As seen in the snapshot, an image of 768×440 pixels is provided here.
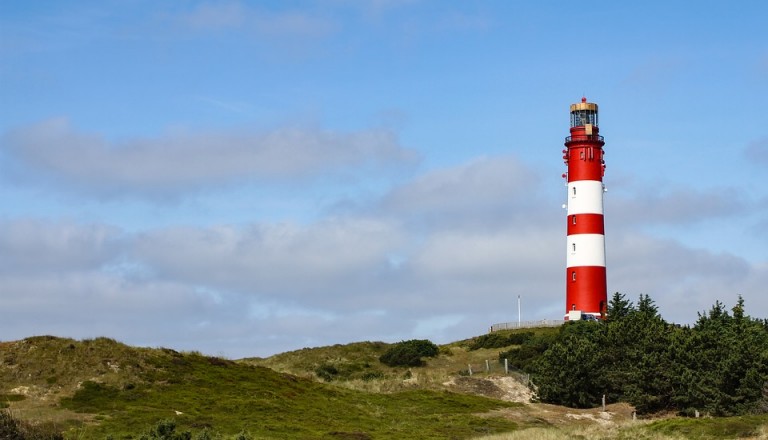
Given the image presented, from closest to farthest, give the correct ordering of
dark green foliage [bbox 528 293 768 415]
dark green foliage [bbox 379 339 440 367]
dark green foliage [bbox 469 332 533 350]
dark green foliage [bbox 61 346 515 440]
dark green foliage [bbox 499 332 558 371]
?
1. dark green foliage [bbox 61 346 515 440]
2. dark green foliage [bbox 528 293 768 415]
3. dark green foliage [bbox 499 332 558 371]
4. dark green foliage [bbox 379 339 440 367]
5. dark green foliage [bbox 469 332 533 350]

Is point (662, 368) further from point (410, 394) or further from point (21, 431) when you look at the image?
point (21, 431)

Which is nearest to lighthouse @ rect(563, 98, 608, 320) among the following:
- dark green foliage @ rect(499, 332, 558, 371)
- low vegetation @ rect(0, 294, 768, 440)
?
dark green foliage @ rect(499, 332, 558, 371)

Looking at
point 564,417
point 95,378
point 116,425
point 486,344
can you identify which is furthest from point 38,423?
point 486,344

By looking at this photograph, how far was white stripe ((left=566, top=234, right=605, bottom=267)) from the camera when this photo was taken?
97.7 m

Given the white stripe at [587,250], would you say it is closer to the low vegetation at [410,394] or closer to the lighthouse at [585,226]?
the lighthouse at [585,226]

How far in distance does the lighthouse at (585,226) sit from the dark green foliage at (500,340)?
5104 millimetres

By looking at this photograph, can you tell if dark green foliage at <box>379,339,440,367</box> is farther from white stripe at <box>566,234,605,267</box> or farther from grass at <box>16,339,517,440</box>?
grass at <box>16,339,517,440</box>

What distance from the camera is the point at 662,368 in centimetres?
6681

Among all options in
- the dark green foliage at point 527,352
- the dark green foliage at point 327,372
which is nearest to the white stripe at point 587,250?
the dark green foliage at point 527,352

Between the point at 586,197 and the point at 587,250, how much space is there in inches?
197

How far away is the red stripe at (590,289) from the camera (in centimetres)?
9750

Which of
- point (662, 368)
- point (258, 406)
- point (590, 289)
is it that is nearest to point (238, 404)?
point (258, 406)

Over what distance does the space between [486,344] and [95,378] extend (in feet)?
171

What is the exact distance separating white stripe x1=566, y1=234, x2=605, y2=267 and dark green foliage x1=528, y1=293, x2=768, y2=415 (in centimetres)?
1807
